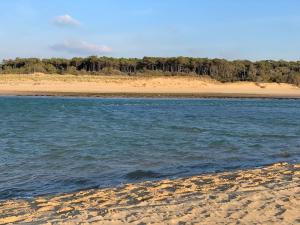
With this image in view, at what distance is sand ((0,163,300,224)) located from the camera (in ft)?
19.7

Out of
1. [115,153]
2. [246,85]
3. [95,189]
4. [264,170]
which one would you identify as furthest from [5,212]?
[246,85]

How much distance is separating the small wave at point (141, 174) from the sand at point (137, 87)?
4482 cm

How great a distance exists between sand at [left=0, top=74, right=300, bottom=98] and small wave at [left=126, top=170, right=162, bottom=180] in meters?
44.8

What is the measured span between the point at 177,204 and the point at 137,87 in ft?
183

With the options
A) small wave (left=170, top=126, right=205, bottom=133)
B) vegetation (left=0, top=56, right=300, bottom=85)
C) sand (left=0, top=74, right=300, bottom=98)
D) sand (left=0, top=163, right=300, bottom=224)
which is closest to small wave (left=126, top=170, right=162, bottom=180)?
sand (left=0, top=163, right=300, bottom=224)

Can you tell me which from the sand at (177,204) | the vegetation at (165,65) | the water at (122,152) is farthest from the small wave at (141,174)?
the vegetation at (165,65)

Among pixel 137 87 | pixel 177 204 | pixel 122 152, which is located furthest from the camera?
pixel 137 87

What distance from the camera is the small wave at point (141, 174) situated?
9977 millimetres

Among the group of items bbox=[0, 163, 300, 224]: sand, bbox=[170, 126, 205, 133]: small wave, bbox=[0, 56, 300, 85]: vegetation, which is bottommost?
bbox=[170, 126, 205, 133]: small wave

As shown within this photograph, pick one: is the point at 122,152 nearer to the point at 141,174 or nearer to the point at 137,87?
the point at 141,174

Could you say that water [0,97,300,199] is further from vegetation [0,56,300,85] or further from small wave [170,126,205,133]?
vegetation [0,56,300,85]

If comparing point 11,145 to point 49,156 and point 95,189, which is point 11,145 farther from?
point 95,189

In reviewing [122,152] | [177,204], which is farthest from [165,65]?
[177,204]

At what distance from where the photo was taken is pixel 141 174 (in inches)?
405
